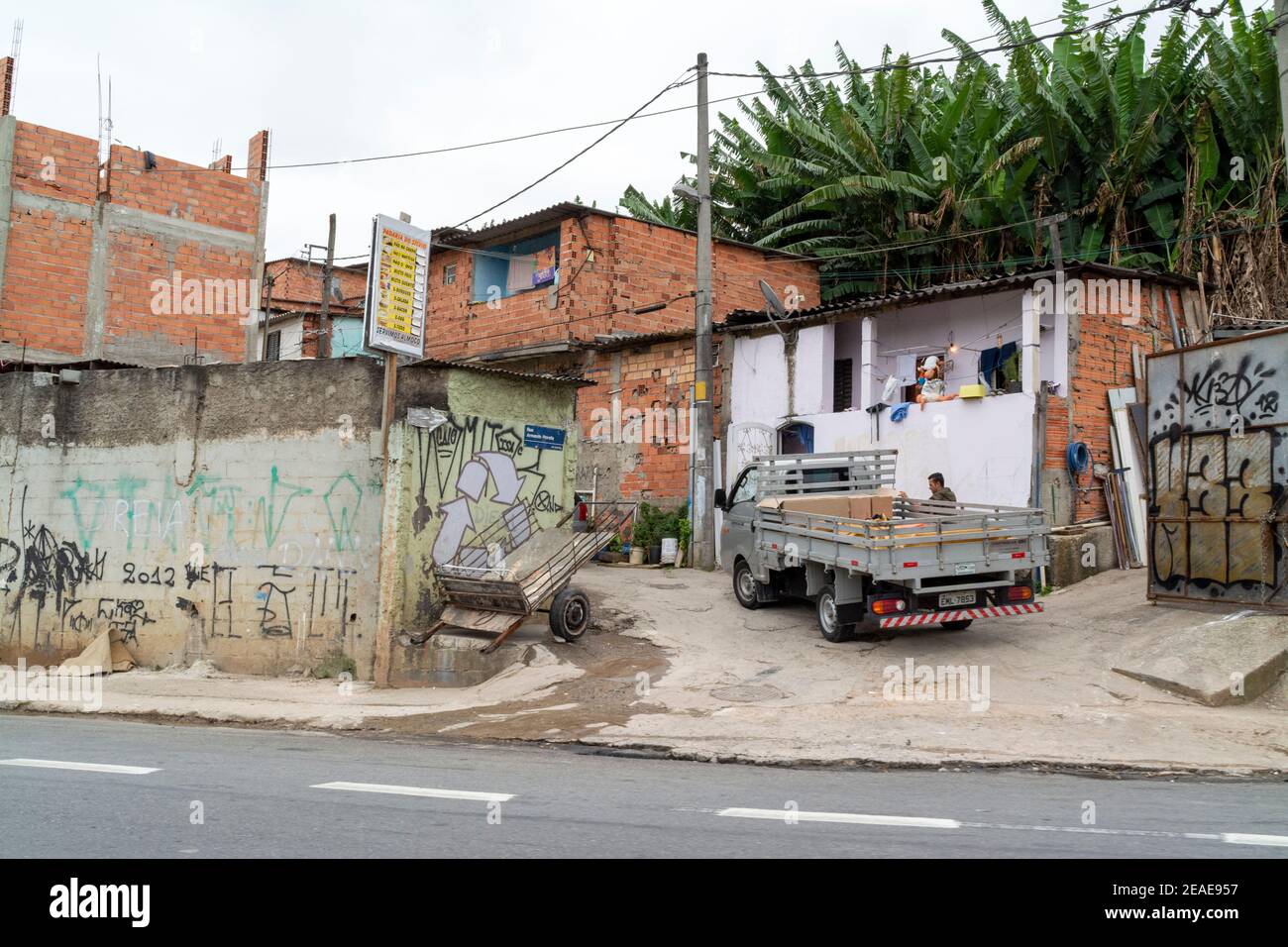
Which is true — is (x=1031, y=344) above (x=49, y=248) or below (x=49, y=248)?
below

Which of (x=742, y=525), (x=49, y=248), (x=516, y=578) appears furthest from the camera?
(x=49, y=248)

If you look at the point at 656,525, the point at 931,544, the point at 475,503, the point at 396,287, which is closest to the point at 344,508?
the point at 475,503

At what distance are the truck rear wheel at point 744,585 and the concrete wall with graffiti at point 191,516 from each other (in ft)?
17.1

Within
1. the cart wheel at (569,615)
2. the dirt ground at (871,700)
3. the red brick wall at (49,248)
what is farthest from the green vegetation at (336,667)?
the red brick wall at (49,248)

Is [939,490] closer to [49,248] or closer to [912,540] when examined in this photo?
[912,540]

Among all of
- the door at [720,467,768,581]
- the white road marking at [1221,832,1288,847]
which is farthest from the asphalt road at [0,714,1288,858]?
the door at [720,467,768,581]

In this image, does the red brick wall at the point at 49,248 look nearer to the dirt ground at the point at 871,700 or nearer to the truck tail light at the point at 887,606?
the dirt ground at the point at 871,700

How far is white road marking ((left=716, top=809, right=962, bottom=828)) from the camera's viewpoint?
5598 mm

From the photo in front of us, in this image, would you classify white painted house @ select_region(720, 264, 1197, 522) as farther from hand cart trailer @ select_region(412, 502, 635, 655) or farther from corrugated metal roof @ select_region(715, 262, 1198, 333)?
hand cart trailer @ select_region(412, 502, 635, 655)

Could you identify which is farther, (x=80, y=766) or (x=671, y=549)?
(x=671, y=549)

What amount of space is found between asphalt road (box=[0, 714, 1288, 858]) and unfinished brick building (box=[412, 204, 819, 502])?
13.8 m

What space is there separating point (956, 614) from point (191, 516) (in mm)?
9530

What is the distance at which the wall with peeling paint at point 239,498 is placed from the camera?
12414 mm

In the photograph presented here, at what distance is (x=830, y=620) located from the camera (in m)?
12.4
